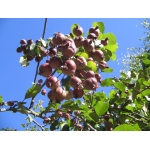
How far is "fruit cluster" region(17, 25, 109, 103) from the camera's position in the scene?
4.20 ft

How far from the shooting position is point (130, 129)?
1226 mm

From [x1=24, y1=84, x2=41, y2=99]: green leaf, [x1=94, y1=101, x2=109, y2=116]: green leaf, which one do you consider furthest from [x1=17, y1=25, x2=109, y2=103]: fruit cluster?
[x1=94, y1=101, x2=109, y2=116]: green leaf

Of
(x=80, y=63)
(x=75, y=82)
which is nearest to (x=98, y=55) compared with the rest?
(x=80, y=63)

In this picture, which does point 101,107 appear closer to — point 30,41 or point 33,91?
point 33,91

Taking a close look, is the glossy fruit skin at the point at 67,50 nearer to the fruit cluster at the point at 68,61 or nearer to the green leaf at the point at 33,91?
the fruit cluster at the point at 68,61

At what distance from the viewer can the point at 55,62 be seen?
4.17ft

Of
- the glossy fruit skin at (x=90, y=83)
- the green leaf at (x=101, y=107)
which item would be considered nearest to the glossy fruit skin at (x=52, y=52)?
the glossy fruit skin at (x=90, y=83)

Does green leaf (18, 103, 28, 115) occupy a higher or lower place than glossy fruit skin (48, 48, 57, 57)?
lower

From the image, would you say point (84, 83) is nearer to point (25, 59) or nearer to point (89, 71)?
point (89, 71)

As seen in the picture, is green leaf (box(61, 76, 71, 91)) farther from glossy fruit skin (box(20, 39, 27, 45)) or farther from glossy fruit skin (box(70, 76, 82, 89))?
glossy fruit skin (box(20, 39, 27, 45))

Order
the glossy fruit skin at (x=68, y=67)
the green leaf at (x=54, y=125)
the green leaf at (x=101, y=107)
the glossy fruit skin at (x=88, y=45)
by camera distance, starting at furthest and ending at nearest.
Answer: the green leaf at (x=54, y=125) < the green leaf at (x=101, y=107) < the glossy fruit skin at (x=88, y=45) < the glossy fruit skin at (x=68, y=67)

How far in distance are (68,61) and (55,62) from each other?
7cm

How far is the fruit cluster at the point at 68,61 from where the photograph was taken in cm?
128

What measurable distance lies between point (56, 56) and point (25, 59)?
0.34m
